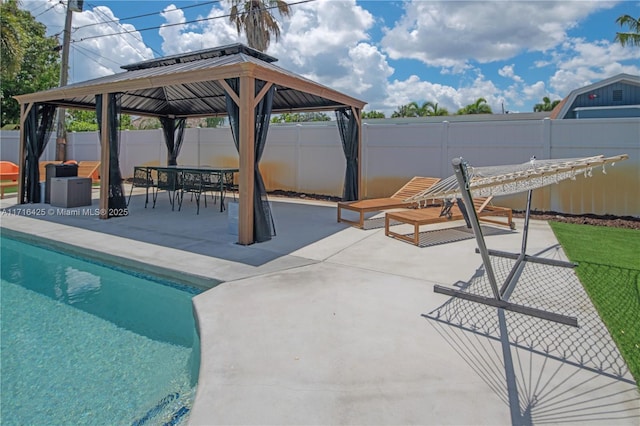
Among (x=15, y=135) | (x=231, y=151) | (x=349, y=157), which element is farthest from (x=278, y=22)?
(x=15, y=135)

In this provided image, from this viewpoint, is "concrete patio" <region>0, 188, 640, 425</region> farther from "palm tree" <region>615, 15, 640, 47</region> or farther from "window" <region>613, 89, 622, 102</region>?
"palm tree" <region>615, 15, 640, 47</region>

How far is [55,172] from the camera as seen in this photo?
29.0 ft

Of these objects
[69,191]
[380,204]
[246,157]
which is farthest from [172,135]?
[380,204]

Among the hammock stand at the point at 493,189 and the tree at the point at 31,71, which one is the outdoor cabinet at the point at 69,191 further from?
the tree at the point at 31,71

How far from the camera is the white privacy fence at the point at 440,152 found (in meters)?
7.44

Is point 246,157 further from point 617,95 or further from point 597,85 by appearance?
point 617,95

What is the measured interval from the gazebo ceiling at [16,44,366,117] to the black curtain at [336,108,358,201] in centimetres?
26

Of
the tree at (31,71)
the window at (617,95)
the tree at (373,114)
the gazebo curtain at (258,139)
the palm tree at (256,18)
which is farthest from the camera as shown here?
the tree at (373,114)

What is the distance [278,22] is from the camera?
14.1 meters

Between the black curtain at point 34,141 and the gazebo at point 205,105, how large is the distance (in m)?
0.02

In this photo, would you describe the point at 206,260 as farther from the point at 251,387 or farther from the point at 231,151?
the point at 231,151

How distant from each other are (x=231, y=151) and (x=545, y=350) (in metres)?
11.1

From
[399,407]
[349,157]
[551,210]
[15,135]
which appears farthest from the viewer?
[15,135]

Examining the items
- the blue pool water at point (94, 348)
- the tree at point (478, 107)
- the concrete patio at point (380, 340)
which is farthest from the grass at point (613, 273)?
the tree at point (478, 107)
